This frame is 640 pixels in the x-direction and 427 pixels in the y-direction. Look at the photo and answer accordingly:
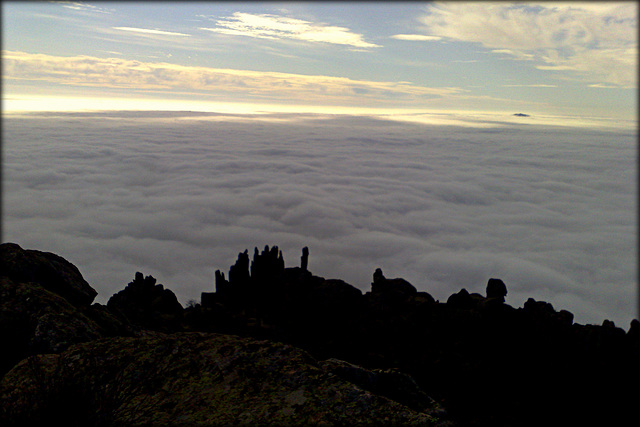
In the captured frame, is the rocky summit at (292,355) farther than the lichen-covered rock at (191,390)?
Yes

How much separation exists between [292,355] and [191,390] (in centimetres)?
249

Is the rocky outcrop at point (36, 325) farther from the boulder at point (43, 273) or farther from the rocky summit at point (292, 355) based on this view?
the boulder at point (43, 273)

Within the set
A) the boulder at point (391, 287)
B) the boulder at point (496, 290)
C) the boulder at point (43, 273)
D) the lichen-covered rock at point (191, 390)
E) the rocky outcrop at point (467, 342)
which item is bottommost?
the rocky outcrop at point (467, 342)

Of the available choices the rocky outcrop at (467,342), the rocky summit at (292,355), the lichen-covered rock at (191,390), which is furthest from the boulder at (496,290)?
the lichen-covered rock at (191,390)

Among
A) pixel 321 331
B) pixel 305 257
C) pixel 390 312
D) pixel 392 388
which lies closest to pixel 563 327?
pixel 390 312

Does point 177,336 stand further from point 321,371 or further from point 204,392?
point 321,371

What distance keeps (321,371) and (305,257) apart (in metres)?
108

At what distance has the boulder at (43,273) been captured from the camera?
20766mm

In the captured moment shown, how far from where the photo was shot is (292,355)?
33.1ft

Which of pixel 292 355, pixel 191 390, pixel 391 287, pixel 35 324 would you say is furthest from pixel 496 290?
pixel 191 390

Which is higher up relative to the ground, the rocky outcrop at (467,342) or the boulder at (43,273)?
the boulder at (43,273)

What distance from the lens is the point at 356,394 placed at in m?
8.48

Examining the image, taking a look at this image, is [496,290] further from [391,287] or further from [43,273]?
[43,273]

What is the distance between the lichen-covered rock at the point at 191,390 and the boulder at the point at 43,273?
463 inches
